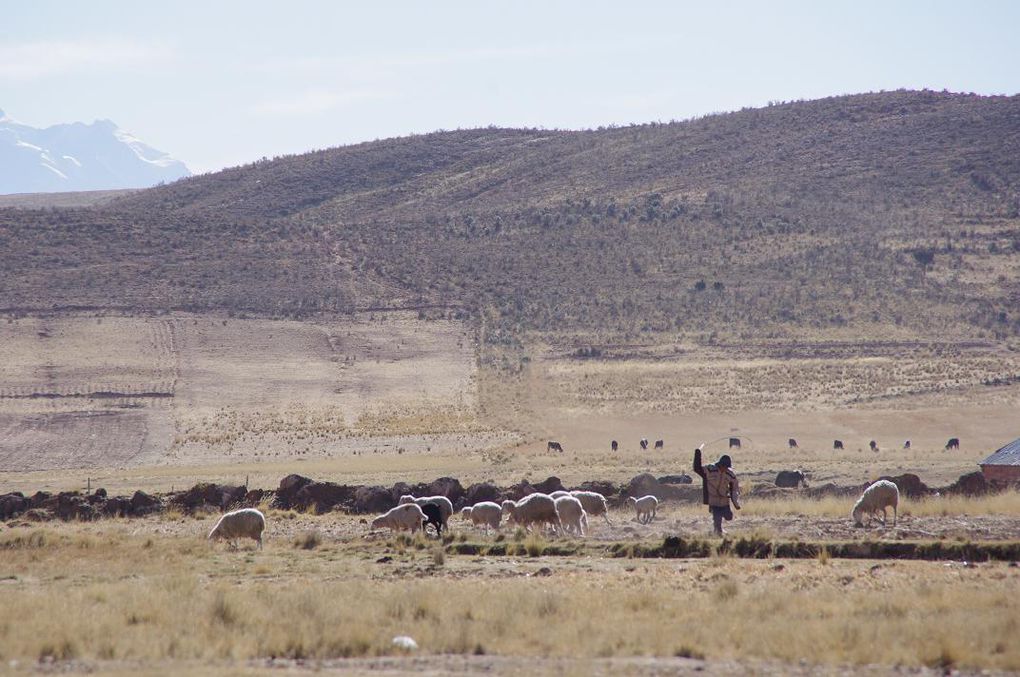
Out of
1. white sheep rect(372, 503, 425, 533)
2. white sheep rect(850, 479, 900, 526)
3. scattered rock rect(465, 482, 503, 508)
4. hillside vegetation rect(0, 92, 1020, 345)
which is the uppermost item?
hillside vegetation rect(0, 92, 1020, 345)

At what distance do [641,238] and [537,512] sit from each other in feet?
237

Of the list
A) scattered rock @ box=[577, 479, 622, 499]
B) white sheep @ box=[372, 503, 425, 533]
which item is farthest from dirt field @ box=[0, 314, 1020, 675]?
scattered rock @ box=[577, 479, 622, 499]

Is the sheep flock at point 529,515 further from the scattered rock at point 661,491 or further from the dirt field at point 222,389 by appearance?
the dirt field at point 222,389

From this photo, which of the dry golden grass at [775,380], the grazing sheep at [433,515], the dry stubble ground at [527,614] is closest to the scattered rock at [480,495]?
the grazing sheep at [433,515]

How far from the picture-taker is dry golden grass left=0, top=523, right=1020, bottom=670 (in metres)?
12.7

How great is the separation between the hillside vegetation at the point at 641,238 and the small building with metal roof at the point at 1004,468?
44720 millimetres

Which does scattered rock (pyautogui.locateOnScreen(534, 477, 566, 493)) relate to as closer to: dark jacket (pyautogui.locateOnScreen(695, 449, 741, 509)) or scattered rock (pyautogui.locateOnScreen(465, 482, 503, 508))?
scattered rock (pyautogui.locateOnScreen(465, 482, 503, 508))

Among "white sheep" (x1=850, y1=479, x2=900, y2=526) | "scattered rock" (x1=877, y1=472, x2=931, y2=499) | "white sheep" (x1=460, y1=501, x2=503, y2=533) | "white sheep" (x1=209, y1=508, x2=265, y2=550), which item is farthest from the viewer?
"scattered rock" (x1=877, y1=472, x2=931, y2=499)

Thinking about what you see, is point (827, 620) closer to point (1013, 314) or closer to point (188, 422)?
point (188, 422)

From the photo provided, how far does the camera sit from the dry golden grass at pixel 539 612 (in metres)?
12.7

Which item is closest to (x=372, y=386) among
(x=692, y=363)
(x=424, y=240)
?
(x=692, y=363)

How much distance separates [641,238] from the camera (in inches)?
3730

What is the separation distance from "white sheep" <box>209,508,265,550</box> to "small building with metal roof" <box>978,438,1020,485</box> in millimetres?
18072

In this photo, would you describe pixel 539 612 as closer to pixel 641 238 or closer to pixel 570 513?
pixel 570 513
